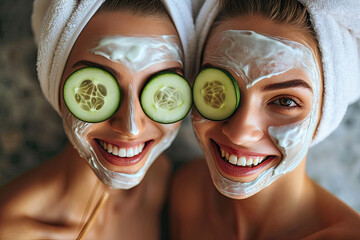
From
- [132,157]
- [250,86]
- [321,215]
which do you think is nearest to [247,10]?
[250,86]

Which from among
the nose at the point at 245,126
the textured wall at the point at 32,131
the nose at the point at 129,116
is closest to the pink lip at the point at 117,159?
the nose at the point at 129,116

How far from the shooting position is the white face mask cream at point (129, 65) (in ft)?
3.96

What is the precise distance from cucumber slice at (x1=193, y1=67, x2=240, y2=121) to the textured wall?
28.3 inches

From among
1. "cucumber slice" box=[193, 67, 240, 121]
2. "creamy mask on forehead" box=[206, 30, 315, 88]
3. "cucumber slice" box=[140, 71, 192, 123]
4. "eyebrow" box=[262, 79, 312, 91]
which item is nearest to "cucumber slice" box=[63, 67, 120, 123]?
"cucumber slice" box=[140, 71, 192, 123]

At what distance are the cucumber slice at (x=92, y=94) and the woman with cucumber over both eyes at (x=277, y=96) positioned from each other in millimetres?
291

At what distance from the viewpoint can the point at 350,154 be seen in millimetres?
1949

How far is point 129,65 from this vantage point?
1.21 m

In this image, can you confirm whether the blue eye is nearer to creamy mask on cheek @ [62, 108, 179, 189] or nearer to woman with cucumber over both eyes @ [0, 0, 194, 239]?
woman with cucumber over both eyes @ [0, 0, 194, 239]

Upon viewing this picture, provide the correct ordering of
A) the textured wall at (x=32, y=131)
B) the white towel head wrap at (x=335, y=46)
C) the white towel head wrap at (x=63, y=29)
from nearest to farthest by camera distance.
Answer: the white towel head wrap at (x=335, y=46)
the white towel head wrap at (x=63, y=29)
the textured wall at (x=32, y=131)

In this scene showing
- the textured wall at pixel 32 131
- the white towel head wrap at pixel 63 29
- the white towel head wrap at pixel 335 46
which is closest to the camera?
the white towel head wrap at pixel 335 46

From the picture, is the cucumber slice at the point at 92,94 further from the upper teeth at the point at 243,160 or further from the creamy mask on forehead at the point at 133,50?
the upper teeth at the point at 243,160

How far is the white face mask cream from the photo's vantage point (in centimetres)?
121

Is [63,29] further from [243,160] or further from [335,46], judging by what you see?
[335,46]

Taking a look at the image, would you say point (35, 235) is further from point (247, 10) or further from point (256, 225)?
point (247, 10)
